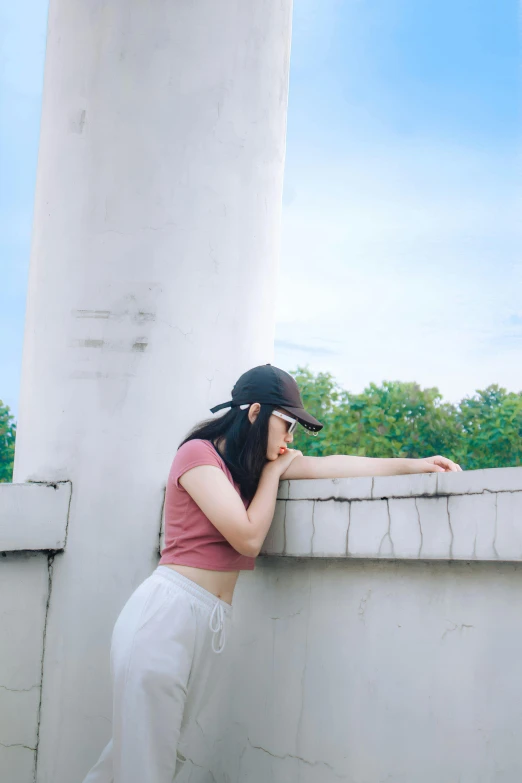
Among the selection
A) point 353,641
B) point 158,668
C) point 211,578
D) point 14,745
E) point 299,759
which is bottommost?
point 14,745

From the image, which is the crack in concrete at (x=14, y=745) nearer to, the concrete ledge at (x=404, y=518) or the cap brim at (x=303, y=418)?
the concrete ledge at (x=404, y=518)

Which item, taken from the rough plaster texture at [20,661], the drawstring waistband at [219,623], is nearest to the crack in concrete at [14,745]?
the rough plaster texture at [20,661]

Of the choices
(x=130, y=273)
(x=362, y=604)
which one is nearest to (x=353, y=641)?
(x=362, y=604)

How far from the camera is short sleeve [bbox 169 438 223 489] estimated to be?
2.09 meters

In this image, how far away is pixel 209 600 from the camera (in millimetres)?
2094

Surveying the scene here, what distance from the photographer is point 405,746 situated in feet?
5.76

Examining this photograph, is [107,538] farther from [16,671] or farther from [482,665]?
[482,665]

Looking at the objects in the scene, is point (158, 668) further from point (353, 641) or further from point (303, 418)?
point (303, 418)

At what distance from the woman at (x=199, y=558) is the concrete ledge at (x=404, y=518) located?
106 millimetres

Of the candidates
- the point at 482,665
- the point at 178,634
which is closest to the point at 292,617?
the point at 178,634

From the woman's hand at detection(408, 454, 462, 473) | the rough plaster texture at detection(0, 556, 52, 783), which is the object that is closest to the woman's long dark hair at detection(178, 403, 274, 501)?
the woman's hand at detection(408, 454, 462, 473)

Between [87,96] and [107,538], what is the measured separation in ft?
4.75

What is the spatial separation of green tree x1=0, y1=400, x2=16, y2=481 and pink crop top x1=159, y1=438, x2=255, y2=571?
59.1 feet

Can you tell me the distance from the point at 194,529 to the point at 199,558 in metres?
0.08
